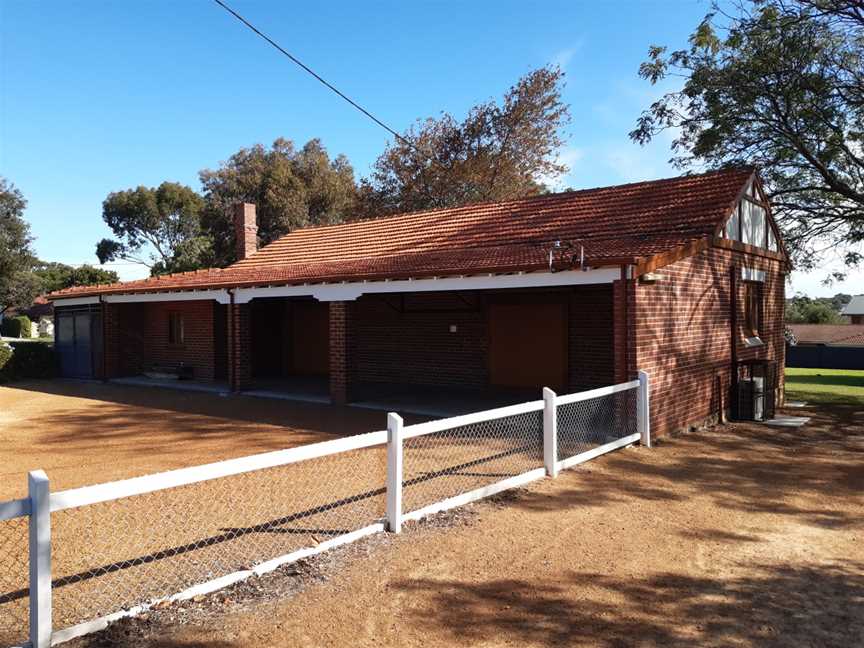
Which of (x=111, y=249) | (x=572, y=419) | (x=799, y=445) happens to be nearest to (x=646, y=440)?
(x=572, y=419)

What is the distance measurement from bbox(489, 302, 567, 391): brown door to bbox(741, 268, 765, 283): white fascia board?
3495mm

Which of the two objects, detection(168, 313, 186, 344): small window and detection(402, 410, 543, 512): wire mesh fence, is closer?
detection(402, 410, 543, 512): wire mesh fence

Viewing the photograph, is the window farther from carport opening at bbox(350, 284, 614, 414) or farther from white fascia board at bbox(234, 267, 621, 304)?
white fascia board at bbox(234, 267, 621, 304)

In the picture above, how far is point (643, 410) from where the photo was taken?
897 cm

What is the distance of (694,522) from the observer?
Answer: 19.1ft

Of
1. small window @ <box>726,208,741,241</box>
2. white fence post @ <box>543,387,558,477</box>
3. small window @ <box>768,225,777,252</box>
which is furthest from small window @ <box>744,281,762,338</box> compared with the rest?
white fence post @ <box>543,387,558,477</box>

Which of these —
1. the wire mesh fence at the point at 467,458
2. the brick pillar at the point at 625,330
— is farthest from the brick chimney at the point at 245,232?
the brick pillar at the point at 625,330

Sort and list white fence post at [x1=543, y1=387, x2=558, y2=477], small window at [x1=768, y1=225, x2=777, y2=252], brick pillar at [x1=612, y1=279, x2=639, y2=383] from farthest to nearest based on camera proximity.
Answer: small window at [x1=768, y1=225, x2=777, y2=252] → brick pillar at [x1=612, y1=279, x2=639, y2=383] → white fence post at [x1=543, y1=387, x2=558, y2=477]

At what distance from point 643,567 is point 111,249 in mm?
58847

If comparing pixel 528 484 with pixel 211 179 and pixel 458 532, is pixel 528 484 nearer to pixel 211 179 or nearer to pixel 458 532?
pixel 458 532

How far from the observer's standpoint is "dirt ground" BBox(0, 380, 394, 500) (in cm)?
780

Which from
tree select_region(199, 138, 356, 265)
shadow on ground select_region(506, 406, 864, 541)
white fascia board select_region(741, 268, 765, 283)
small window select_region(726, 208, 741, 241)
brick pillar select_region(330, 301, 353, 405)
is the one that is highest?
tree select_region(199, 138, 356, 265)

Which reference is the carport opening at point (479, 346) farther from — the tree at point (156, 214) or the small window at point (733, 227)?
the tree at point (156, 214)

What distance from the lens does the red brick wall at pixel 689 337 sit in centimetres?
947
